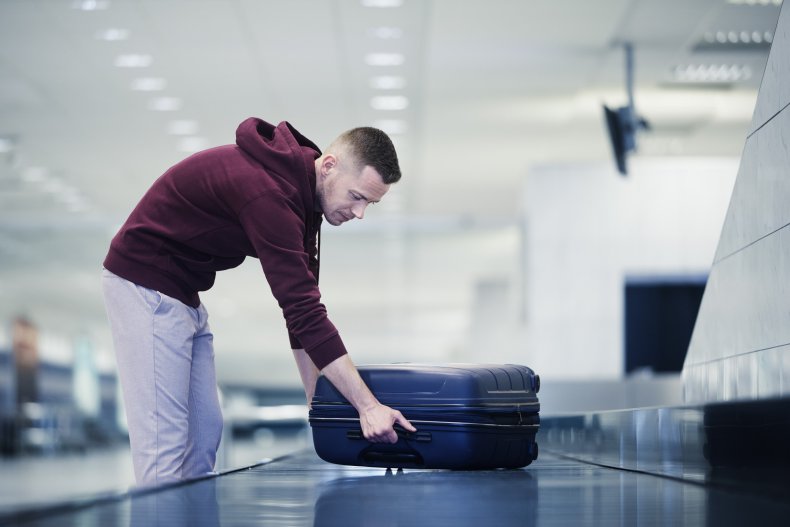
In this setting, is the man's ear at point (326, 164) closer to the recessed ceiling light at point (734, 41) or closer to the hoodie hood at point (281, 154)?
the hoodie hood at point (281, 154)

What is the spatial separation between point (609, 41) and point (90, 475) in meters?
9.48

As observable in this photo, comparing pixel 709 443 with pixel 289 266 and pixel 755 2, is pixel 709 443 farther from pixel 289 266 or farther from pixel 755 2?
pixel 755 2

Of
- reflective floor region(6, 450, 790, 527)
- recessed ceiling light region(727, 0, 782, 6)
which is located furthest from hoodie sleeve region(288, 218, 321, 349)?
recessed ceiling light region(727, 0, 782, 6)

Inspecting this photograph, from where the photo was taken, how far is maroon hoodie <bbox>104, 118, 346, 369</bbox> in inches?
127

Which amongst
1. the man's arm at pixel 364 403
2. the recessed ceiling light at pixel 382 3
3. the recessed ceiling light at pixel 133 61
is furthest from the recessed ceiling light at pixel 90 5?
the man's arm at pixel 364 403

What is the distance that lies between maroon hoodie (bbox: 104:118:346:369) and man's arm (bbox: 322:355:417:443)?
42 millimetres

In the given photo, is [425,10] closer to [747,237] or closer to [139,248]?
[747,237]

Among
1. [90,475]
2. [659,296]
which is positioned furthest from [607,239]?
[90,475]

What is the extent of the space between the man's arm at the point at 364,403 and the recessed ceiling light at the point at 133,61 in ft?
24.4

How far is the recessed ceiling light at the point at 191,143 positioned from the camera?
13.2m

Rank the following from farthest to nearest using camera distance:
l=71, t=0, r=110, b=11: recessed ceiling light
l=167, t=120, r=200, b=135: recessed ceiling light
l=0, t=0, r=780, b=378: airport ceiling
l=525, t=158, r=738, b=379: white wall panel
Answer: l=525, t=158, r=738, b=379: white wall panel < l=167, t=120, r=200, b=135: recessed ceiling light < l=0, t=0, r=780, b=378: airport ceiling < l=71, t=0, r=110, b=11: recessed ceiling light

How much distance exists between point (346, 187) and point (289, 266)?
1.20 ft

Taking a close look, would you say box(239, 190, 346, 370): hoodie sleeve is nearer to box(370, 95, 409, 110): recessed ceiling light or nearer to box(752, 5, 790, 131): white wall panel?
box(752, 5, 790, 131): white wall panel

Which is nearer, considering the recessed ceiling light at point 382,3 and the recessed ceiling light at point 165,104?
A: the recessed ceiling light at point 382,3
